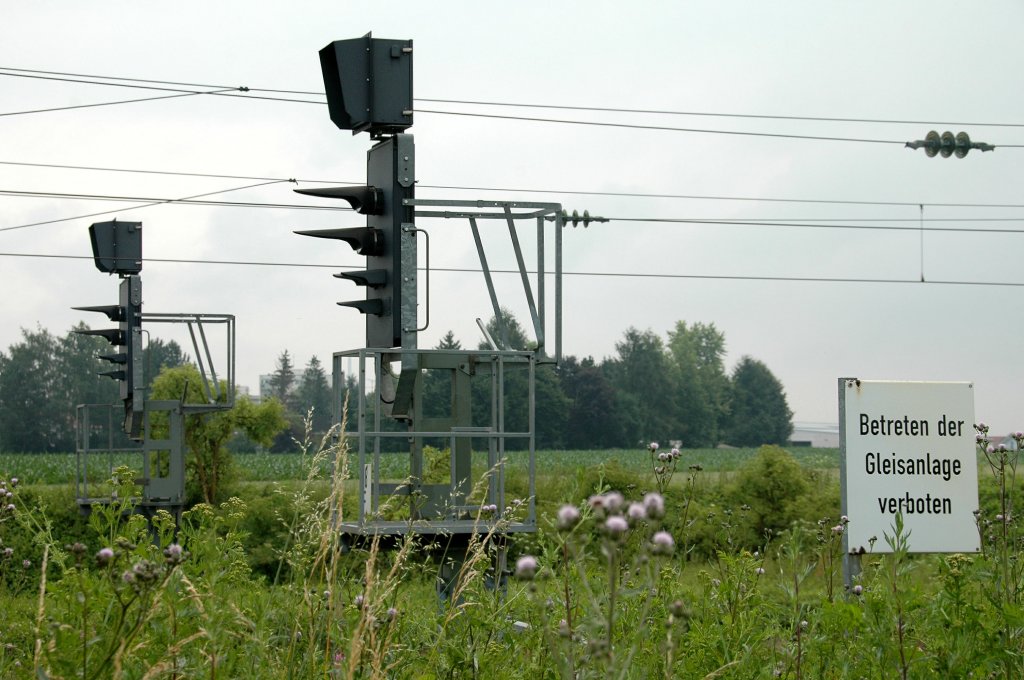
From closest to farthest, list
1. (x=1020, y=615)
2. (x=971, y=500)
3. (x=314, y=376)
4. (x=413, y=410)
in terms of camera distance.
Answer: (x=1020, y=615)
(x=971, y=500)
(x=413, y=410)
(x=314, y=376)

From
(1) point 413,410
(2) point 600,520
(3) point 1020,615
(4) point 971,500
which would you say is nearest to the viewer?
(2) point 600,520

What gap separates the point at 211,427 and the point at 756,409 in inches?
2808

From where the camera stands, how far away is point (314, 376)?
101625 millimetres

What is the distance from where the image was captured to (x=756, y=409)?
293 ft

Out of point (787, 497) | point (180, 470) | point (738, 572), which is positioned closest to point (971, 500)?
point (738, 572)

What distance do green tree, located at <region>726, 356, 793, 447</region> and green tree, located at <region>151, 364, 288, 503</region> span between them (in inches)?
2405

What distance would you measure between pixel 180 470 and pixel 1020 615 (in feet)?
54.8

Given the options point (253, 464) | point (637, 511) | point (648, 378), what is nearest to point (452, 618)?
point (637, 511)

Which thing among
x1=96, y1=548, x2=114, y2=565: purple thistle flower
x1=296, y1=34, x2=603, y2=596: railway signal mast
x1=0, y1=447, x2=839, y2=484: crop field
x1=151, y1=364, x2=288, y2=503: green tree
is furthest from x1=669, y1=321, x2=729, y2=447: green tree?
x1=96, y1=548, x2=114, y2=565: purple thistle flower

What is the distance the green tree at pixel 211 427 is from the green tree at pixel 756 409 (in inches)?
2405

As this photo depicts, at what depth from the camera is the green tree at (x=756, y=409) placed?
83375 mm

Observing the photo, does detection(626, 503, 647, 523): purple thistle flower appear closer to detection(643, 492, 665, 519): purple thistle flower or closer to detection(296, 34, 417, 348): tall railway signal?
detection(643, 492, 665, 519): purple thistle flower

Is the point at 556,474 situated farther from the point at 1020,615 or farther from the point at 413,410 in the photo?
the point at 1020,615

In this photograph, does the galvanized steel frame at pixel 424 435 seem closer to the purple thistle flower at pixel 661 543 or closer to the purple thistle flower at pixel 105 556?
the purple thistle flower at pixel 105 556
